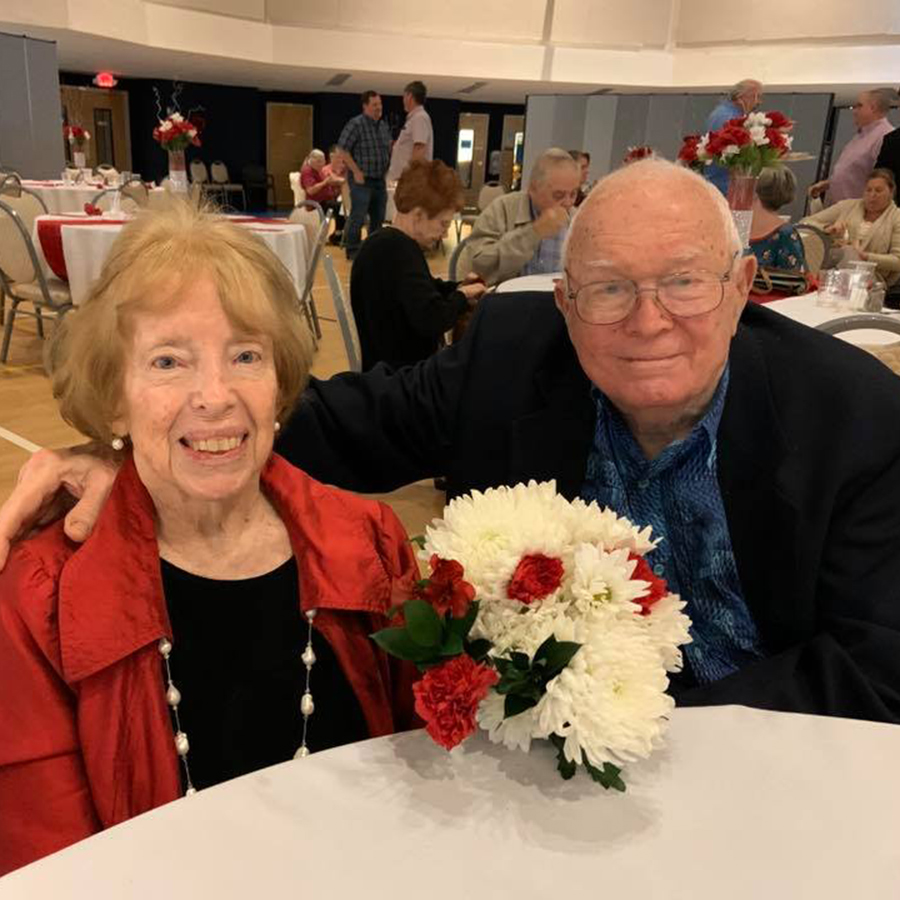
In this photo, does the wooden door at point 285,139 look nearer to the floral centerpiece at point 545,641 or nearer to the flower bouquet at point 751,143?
the flower bouquet at point 751,143

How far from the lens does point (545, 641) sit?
86 centimetres

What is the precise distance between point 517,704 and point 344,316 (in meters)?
2.97

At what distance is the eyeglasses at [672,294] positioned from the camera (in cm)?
140

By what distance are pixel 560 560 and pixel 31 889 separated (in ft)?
1.88

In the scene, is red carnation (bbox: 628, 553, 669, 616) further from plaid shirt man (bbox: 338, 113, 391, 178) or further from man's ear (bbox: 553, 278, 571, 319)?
plaid shirt man (bbox: 338, 113, 391, 178)

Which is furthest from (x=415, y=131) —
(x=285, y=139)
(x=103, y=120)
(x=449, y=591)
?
(x=103, y=120)

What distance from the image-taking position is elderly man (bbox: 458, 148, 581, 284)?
4.77 metres

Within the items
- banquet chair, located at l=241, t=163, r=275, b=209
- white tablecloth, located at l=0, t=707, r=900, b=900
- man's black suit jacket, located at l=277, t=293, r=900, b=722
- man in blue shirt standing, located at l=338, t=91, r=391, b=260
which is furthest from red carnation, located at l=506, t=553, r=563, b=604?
banquet chair, located at l=241, t=163, r=275, b=209

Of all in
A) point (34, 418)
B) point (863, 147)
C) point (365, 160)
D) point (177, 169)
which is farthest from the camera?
point (365, 160)

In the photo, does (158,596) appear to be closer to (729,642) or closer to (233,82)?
(729,642)

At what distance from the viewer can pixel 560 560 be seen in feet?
2.98

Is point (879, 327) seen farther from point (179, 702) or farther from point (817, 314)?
point (179, 702)

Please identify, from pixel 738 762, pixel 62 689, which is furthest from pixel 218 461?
pixel 738 762

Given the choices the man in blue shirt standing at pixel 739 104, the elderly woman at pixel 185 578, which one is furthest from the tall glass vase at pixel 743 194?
the elderly woman at pixel 185 578
